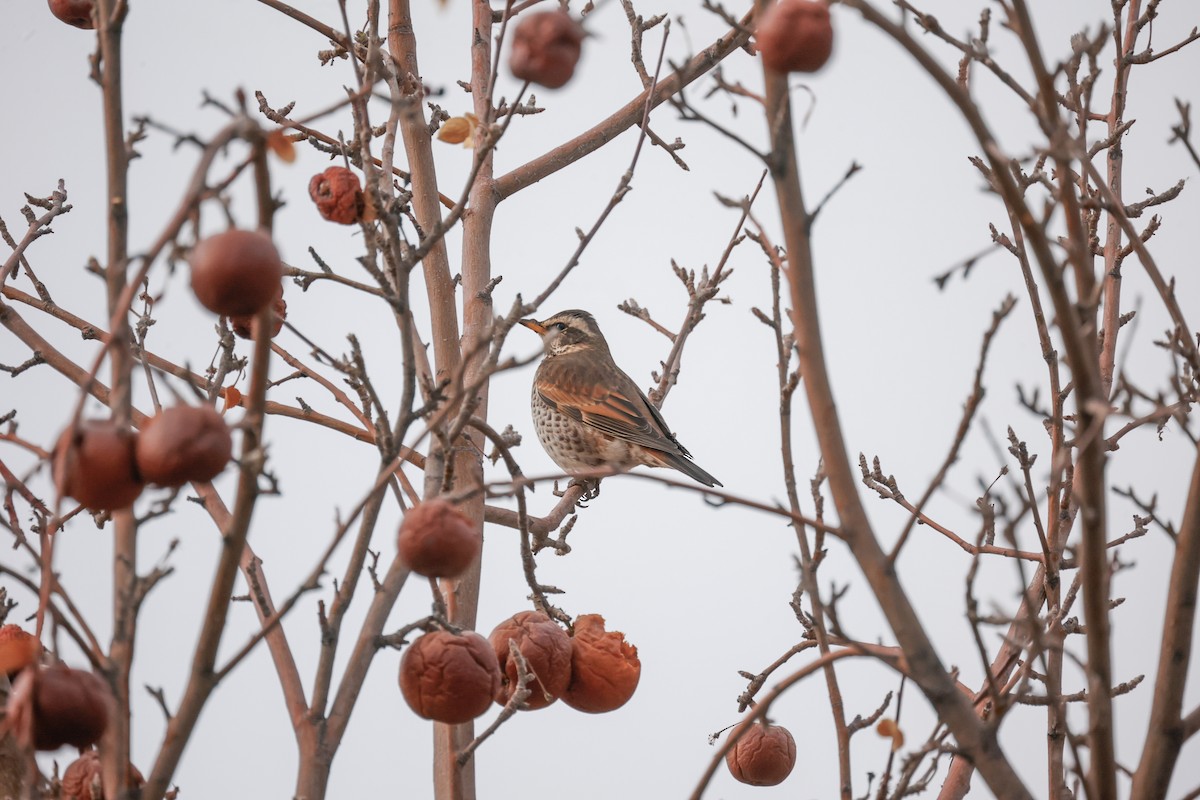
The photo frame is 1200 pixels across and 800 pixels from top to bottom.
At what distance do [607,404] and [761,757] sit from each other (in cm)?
261

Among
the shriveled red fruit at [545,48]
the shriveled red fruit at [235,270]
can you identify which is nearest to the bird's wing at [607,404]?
the shriveled red fruit at [545,48]

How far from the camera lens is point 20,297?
81.7 inches

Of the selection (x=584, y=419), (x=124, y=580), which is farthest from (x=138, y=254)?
(x=584, y=419)

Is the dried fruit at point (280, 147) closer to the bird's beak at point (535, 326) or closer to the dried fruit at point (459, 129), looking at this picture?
the dried fruit at point (459, 129)

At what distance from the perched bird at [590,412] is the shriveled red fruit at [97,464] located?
2.99 m

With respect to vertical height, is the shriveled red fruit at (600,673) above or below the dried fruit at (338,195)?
below

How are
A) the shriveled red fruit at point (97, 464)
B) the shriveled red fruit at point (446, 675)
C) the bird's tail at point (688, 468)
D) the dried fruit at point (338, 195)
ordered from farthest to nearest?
1. the bird's tail at point (688, 468)
2. the dried fruit at point (338, 195)
3. the shriveled red fruit at point (446, 675)
4. the shriveled red fruit at point (97, 464)

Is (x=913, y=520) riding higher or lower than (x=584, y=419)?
lower

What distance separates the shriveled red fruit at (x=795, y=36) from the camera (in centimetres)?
95

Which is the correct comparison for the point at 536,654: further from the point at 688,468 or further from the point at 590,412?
the point at 590,412

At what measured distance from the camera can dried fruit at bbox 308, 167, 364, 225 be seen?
1.34m

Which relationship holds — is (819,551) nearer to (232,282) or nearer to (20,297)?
(232,282)

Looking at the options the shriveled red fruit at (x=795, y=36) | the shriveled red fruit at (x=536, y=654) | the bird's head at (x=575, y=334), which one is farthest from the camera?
the bird's head at (x=575, y=334)

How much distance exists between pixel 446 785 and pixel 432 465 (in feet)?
1.58
